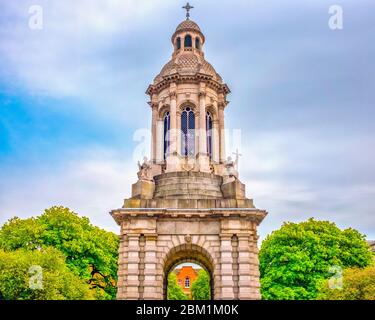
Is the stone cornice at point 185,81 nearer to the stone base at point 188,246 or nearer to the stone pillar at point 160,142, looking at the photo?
the stone pillar at point 160,142

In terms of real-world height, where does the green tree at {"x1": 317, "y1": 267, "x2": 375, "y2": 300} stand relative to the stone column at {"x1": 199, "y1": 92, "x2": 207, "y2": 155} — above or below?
below

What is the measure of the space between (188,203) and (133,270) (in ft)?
15.2

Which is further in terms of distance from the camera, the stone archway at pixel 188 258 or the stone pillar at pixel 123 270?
the stone archway at pixel 188 258

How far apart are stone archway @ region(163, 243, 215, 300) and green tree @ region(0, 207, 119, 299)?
14.2m

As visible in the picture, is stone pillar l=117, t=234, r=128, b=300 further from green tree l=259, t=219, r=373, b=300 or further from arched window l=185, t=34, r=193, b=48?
green tree l=259, t=219, r=373, b=300

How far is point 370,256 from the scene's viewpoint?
43031 millimetres

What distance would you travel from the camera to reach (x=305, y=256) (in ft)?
134

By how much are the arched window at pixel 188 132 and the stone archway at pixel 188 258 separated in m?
6.53

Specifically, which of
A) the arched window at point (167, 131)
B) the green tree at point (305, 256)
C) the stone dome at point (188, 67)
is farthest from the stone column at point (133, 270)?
the green tree at point (305, 256)

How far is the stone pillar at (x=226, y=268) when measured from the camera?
73.4 feet

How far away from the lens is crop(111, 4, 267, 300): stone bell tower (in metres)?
22.9

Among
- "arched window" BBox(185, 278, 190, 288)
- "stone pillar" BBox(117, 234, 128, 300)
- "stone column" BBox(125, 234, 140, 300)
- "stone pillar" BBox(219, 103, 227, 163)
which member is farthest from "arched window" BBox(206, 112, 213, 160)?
"arched window" BBox(185, 278, 190, 288)
